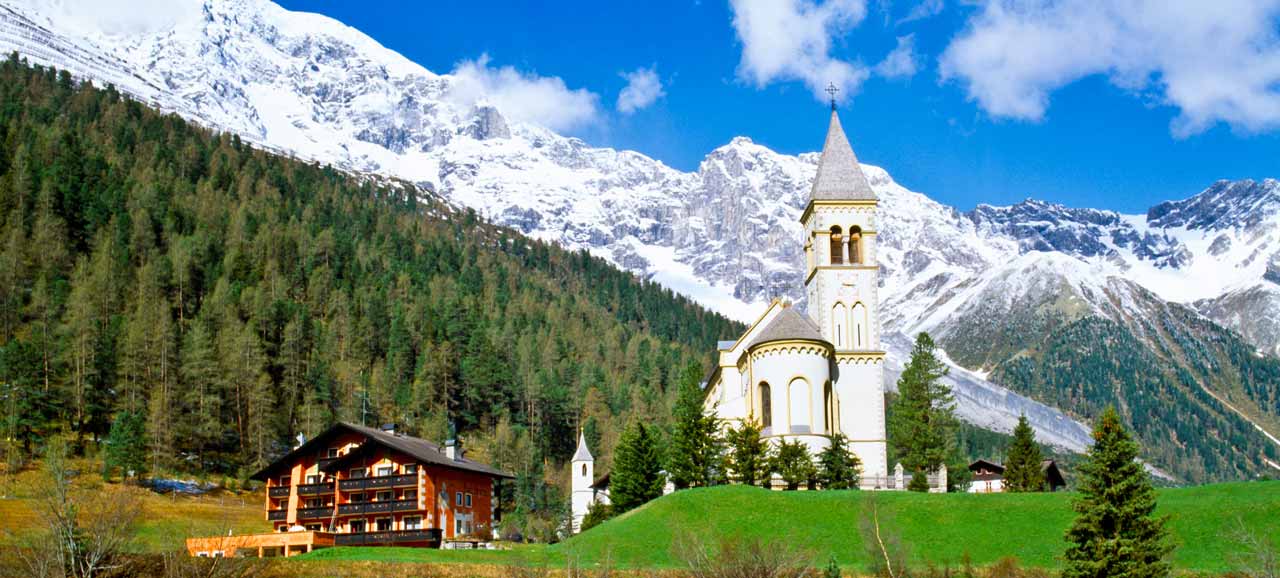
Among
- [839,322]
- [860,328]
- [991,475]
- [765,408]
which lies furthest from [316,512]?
[991,475]

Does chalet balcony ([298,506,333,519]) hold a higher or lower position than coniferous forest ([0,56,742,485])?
lower

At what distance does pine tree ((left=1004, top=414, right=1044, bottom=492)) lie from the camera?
75375 mm

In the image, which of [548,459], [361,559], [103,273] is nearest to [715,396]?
[548,459]

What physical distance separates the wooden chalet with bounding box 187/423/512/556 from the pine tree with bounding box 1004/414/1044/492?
33.1 metres

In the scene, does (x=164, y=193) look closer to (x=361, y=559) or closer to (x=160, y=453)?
(x=160, y=453)

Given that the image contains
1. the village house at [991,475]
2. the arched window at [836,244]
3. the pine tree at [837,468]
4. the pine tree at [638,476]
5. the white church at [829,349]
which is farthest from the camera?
the village house at [991,475]

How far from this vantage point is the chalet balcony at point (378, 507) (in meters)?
68.9

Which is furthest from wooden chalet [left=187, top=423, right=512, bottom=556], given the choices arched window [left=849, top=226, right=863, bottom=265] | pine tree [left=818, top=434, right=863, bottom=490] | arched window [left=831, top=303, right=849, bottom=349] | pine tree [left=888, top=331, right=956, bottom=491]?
pine tree [left=888, top=331, right=956, bottom=491]

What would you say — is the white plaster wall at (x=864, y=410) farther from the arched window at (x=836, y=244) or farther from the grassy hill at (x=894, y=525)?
the grassy hill at (x=894, y=525)

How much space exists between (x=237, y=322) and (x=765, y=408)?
55597 millimetres

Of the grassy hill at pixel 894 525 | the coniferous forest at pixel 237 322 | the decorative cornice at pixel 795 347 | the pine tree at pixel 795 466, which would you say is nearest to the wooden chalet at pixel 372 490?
the grassy hill at pixel 894 525

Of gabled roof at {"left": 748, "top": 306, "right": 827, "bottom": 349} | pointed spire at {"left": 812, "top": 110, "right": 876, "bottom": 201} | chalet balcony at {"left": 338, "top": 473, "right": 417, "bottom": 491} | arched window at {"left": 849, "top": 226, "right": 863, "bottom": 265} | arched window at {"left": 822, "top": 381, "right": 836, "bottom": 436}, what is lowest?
chalet balcony at {"left": 338, "top": 473, "right": 417, "bottom": 491}

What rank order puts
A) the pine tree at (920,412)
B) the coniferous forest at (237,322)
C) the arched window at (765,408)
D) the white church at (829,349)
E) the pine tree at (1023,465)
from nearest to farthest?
1. the white church at (829,349)
2. the arched window at (765,408)
3. the pine tree at (1023,465)
4. the pine tree at (920,412)
5. the coniferous forest at (237,322)

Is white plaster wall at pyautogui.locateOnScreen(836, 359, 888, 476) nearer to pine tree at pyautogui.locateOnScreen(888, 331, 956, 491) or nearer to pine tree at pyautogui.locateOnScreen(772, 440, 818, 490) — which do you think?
pine tree at pyautogui.locateOnScreen(888, 331, 956, 491)
